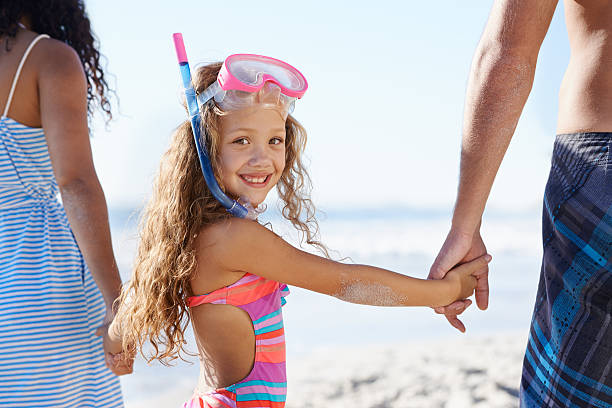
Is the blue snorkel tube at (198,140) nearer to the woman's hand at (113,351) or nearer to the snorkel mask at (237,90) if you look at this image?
the snorkel mask at (237,90)

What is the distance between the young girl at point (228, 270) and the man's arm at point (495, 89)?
1.15 ft

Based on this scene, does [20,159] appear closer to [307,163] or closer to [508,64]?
[307,163]

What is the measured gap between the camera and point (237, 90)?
1782 mm

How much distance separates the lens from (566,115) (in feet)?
4.88

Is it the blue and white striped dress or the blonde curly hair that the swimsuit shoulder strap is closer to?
the blonde curly hair

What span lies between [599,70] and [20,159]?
170 cm

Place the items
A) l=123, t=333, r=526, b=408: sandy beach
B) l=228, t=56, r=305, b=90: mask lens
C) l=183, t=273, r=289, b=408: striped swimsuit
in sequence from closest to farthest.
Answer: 1. l=183, t=273, r=289, b=408: striped swimsuit
2. l=228, t=56, r=305, b=90: mask lens
3. l=123, t=333, r=526, b=408: sandy beach

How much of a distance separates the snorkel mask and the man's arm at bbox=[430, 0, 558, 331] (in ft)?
1.76

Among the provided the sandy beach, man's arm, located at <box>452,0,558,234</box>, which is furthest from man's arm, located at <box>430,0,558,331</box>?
the sandy beach

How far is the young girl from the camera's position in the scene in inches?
66.8

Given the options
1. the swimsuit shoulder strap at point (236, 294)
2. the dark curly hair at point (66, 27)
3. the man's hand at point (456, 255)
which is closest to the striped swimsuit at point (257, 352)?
the swimsuit shoulder strap at point (236, 294)

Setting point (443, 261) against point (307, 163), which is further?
point (307, 163)

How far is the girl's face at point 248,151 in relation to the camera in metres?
1.79

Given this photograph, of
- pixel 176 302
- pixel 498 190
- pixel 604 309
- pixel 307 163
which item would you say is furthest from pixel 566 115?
pixel 498 190
